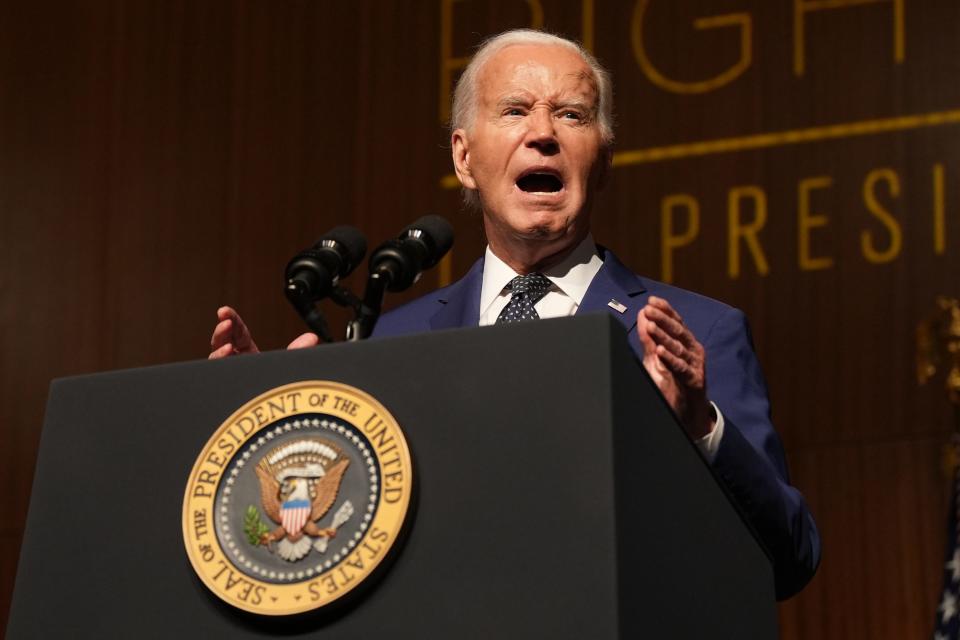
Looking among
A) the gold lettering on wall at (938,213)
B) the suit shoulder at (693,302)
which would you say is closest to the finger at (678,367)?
the suit shoulder at (693,302)

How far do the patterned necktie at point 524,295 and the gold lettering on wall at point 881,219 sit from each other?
118 inches

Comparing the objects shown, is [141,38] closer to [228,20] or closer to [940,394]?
[228,20]

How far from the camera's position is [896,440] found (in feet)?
17.8

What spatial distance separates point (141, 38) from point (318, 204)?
112cm

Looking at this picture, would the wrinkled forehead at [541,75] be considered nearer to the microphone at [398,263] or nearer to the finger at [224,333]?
the microphone at [398,263]

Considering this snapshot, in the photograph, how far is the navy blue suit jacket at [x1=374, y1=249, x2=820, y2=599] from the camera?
2.11m

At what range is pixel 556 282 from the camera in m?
2.82

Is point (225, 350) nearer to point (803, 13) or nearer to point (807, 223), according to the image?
point (807, 223)

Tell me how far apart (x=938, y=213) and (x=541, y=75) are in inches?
117

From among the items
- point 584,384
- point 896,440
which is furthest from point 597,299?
point 896,440

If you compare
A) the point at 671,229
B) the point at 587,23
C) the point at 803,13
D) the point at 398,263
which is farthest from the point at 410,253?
the point at 587,23

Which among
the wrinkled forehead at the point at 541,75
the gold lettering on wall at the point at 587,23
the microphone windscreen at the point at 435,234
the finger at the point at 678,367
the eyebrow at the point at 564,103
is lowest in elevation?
the finger at the point at 678,367

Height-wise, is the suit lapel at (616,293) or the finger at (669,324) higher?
the suit lapel at (616,293)

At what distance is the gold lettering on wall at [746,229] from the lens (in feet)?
18.7
